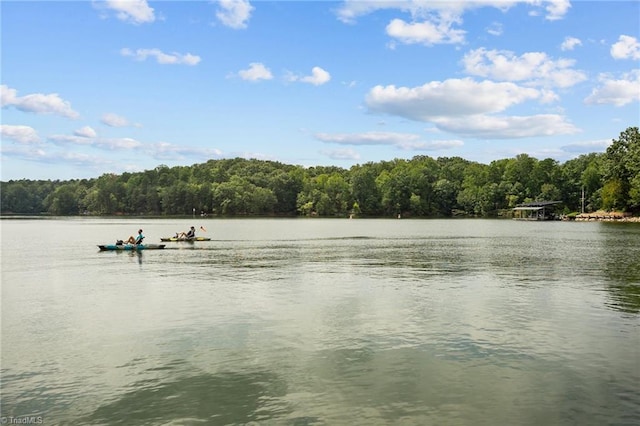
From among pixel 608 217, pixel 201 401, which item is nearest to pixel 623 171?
pixel 608 217

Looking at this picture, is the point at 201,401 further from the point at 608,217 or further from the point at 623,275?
the point at 608,217

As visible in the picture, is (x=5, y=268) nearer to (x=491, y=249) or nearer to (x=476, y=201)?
(x=491, y=249)

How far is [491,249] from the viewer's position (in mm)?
48750

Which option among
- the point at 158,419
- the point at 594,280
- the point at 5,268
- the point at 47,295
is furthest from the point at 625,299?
the point at 5,268

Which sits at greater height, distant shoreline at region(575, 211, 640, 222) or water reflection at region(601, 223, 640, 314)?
distant shoreline at region(575, 211, 640, 222)

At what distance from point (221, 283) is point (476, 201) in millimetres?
164902

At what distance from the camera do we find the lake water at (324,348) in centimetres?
1095

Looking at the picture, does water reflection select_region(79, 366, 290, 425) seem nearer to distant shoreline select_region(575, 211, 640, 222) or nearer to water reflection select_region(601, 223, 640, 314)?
water reflection select_region(601, 223, 640, 314)

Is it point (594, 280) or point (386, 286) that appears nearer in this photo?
point (386, 286)

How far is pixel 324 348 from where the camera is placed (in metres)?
Result: 15.2

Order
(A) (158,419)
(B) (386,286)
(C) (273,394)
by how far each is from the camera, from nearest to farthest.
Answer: (A) (158,419)
(C) (273,394)
(B) (386,286)

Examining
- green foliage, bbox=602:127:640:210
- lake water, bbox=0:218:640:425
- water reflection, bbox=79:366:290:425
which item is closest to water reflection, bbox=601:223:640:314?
lake water, bbox=0:218:640:425

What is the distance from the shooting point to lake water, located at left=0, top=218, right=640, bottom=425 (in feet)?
35.9

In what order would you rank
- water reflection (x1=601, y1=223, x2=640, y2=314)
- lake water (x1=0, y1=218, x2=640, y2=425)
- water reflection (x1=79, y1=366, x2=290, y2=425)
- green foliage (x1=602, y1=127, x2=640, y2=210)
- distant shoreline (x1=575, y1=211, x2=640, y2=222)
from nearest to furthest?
1. water reflection (x1=79, y1=366, x2=290, y2=425)
2. lake water (x1=0, y1=218, x2=640, y2=425)
3. water reflection (x1=601, y1=223, x2=640, y2=314)
4. green foliage (x1=602, y1=127, x2=640, y2=210)
5. distant shoreline (x1=575, y1=211, x2=640, y2=222)
